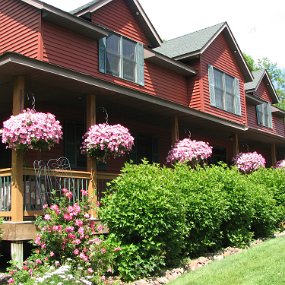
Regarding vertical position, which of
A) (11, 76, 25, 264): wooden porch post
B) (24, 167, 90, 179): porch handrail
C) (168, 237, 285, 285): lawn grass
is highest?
(24, 167, 90, 179): porch handrail

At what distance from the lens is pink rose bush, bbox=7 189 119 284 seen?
6.96 meters

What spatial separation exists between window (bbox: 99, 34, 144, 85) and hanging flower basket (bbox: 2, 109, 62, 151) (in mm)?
5499

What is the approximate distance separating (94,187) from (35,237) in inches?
85.1

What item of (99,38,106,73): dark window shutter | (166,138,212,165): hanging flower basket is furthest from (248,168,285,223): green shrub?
(99,38,106,73): dark window shutter

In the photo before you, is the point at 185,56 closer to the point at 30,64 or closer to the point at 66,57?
the point at 66,57

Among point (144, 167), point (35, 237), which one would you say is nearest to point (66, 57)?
point (144, 167)

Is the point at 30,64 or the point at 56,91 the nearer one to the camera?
the point at 30,64

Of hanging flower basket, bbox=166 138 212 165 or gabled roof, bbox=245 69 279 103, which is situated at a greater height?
gabled roof, bbox=245 69 279 103

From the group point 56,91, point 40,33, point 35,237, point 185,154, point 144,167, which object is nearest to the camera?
point 35,237

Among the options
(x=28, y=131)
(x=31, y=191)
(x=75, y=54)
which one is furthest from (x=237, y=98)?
(x=28, y=131)

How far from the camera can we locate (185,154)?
43.1 feet

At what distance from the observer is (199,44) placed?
1786 cm

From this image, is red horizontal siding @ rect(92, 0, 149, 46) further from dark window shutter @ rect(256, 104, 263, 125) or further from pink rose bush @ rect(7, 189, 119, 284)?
dark window shutter @ rect(256, 104, 263, 125)

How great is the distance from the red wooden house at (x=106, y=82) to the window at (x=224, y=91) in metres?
0.05
